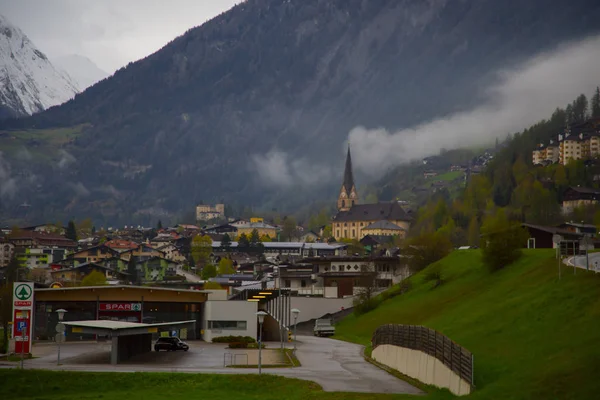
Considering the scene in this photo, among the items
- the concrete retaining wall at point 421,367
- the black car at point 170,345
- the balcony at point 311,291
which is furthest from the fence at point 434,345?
the balcony at point 311,291

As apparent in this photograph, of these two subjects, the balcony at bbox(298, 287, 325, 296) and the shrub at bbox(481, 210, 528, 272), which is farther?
the balcony at bbox(298, 287, 325, 296)

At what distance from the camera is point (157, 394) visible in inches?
1636

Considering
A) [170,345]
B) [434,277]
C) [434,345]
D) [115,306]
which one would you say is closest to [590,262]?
[434,345]

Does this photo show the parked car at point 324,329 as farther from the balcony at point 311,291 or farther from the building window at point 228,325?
the balcony at point 311,291

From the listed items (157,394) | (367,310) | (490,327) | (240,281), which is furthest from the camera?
(240,281)

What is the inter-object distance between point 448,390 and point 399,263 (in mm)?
90094

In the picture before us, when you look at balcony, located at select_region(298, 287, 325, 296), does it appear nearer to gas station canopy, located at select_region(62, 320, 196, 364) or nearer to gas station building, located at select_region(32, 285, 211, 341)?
gas station building, located at select_region(32, 285, 211, 341)

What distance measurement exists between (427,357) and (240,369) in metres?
12.9

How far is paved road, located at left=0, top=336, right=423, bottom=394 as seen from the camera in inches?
1729

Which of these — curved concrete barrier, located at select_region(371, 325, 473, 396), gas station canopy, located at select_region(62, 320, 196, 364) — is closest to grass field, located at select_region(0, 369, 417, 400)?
curved concrete barrier, located at select_region(371, 325, 473, 396)

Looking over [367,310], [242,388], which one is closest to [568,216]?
[367,310]

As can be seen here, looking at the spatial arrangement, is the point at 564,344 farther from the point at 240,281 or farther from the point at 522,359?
the point at 240,281

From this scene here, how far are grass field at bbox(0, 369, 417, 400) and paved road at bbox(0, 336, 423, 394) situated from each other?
209 cm

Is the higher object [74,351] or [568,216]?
[568,216]
